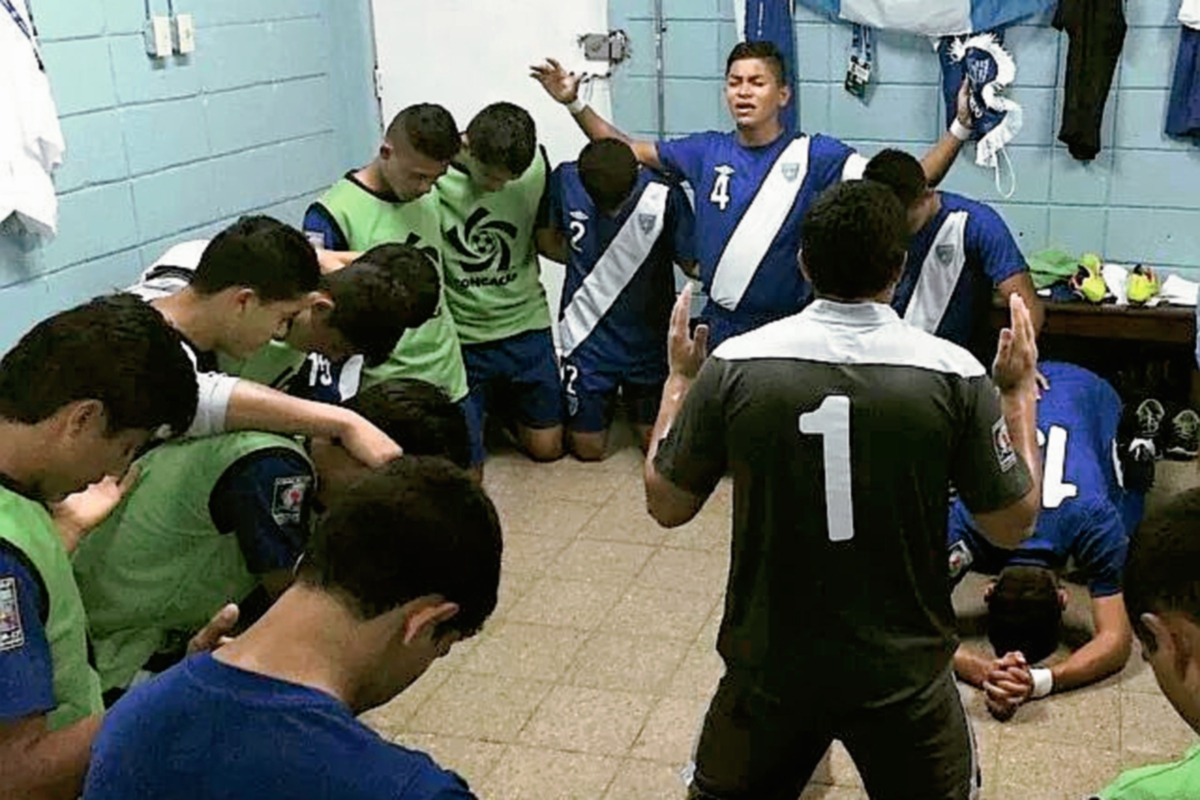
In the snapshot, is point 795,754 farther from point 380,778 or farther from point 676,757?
point 380,778

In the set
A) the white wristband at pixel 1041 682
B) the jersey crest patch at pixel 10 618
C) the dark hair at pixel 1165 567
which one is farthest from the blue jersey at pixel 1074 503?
the jersey crest patch at pixel 10 618

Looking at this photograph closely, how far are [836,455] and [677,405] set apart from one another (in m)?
0.32

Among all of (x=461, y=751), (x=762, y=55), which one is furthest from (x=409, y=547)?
(x=762, y=55)

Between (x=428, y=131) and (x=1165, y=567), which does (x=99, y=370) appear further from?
(x=428, y=131)

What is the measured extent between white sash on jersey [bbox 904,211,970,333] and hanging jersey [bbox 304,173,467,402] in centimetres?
145

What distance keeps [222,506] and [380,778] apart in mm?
1273

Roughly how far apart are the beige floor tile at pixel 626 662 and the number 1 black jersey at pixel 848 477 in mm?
1267

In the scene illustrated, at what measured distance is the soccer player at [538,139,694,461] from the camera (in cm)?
469

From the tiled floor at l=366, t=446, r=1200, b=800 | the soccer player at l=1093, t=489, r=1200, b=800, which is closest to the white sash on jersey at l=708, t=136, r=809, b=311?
the tiled floor at l=366, t=446, r=1200, b=800

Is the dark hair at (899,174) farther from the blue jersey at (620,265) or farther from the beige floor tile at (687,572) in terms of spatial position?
the beige floor tile at (687,572)

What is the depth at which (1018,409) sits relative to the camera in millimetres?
2205

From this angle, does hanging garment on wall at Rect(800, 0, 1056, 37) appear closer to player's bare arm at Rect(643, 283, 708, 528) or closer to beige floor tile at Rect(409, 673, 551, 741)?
beige floor tile at Rect(409, 673, 551, 741)

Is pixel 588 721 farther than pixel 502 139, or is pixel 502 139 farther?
pixel 502 139

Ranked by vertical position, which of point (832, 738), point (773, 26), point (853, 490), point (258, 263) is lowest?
point (832, 738)
